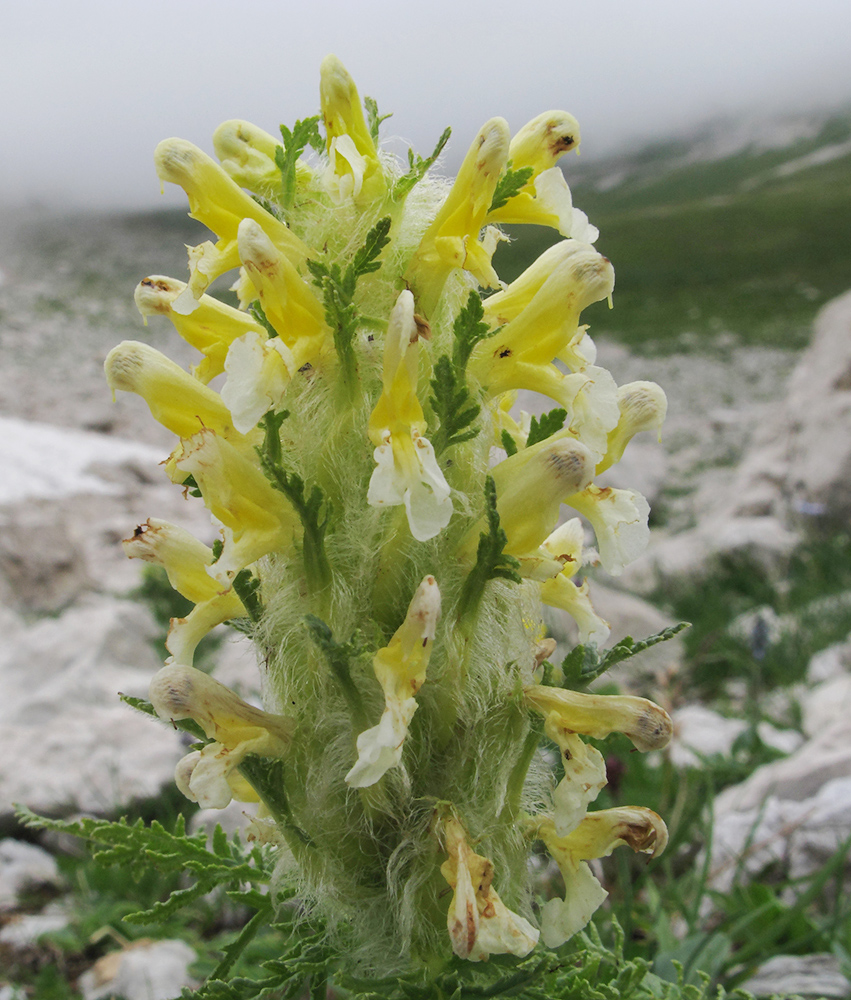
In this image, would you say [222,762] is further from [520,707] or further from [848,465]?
[848,465]

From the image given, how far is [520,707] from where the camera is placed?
1596mm

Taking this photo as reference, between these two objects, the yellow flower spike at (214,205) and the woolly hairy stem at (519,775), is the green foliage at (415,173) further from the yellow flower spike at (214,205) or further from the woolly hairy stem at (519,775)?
the woolly hairy stem at (519,775)

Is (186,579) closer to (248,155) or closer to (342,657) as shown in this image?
(342,657)

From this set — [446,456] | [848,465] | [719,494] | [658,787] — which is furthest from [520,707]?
[719,494]

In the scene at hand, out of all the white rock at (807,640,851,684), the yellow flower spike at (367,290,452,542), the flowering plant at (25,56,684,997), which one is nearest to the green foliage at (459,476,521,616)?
the flowering plant at (25,56,684,997)

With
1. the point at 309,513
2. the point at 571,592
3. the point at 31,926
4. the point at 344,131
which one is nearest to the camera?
the point at 309,513

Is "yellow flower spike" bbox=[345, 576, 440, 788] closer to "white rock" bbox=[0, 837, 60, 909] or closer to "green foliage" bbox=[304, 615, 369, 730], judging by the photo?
"green foliage" bbox=[304, 615, 369, 730]

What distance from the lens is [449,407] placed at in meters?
1.44

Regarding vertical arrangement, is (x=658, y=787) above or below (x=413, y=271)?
below

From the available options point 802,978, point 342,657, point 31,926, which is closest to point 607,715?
point 342,657

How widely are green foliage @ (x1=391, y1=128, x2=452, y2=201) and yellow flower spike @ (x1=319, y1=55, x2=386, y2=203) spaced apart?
0.16 feet

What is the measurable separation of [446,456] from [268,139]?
33.7 inches

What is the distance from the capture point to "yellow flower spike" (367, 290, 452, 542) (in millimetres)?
1312

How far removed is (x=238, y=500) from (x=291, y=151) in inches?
28.0
